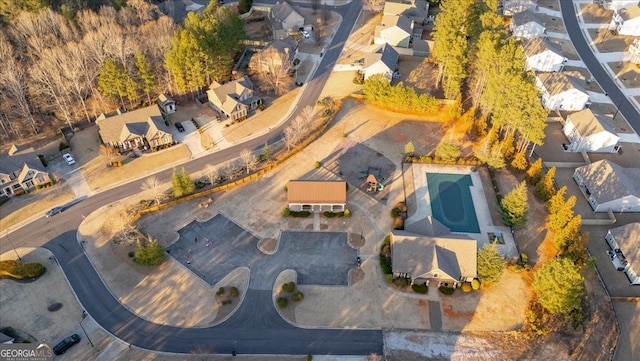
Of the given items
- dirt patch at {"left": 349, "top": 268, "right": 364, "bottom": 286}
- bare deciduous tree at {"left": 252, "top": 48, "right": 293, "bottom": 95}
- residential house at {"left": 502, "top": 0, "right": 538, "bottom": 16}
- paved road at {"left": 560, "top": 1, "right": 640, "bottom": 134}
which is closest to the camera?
dirt patch at {"left": 349, "top": 268, "right": 364, "bottom": 286}

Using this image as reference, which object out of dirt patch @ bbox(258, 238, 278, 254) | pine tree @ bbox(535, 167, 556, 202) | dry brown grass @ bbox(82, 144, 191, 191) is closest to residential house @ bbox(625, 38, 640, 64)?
pine tree @ bbox(535, 167, 556, 202)

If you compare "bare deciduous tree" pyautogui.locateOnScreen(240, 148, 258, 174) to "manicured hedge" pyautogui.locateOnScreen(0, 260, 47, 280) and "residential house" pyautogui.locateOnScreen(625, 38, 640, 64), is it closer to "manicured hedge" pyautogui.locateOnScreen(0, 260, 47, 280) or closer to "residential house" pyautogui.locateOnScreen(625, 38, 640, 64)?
"manicured hedge" pyautogui.locateOnScreen(0, 260, 47, 280)

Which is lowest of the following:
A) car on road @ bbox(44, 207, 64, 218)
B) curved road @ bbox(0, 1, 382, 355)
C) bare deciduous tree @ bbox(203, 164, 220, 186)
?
curved road @ bbox(0, 1, 382, 355)

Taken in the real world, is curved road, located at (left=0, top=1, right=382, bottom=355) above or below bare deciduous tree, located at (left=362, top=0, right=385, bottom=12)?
below

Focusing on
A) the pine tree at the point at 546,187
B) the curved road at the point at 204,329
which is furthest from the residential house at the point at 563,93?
the curved road at the point at 204,329

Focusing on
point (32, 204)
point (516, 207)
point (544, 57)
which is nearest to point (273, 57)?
point (32, 204)

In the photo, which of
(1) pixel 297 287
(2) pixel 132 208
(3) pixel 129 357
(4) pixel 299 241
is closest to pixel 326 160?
(4) pixel 299 241

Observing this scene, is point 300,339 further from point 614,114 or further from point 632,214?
point 614,114

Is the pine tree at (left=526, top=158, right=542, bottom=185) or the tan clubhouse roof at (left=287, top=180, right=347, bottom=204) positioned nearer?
the tan clubhouse roof at (left=287, top=180, right=347, bottom=204)
